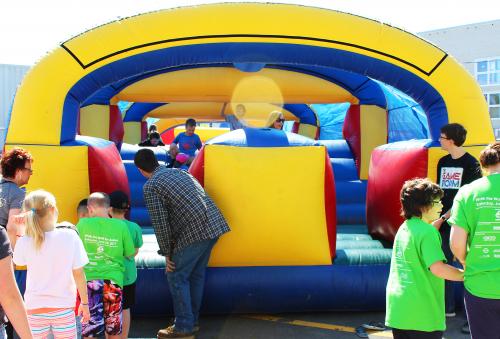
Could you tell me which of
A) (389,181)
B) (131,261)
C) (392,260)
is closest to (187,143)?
(389,181)

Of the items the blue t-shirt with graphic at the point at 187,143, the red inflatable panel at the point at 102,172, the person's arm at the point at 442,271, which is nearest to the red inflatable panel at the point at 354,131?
the blue t-shirt with graphic at the point at 187,143

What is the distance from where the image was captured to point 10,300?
187 centimetres

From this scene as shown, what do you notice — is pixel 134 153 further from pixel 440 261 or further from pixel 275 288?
pixel 440 261

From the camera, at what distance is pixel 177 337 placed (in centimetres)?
377

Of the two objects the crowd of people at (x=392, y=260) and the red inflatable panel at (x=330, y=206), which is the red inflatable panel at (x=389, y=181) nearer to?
the red inflatable panel at (x=330, y=206)

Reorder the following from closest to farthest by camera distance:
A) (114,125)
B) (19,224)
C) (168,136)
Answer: (19,224) → (114,125) → (168,136)

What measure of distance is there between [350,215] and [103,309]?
4.28 meters

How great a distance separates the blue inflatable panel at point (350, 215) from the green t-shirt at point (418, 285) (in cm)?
431

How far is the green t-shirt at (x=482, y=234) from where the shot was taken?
2.52 meters

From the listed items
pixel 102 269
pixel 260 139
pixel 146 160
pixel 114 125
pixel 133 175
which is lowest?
pixel 102 269

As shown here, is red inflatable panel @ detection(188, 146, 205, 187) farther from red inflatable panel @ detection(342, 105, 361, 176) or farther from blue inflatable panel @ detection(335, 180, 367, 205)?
red inflatable panel @ detection(342, 105, 361, 176)

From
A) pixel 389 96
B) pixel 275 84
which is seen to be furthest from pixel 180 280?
pixel 389 96

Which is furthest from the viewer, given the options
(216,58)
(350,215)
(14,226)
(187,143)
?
(187,143)

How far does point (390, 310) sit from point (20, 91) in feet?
11.1
